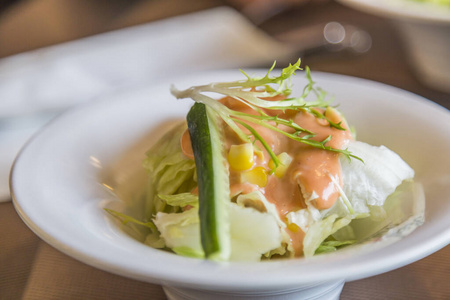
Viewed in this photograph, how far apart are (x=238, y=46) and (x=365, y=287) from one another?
5.92 ft

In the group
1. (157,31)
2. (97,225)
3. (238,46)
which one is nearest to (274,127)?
(97,225)

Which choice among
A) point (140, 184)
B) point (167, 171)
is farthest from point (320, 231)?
point (140, 184)

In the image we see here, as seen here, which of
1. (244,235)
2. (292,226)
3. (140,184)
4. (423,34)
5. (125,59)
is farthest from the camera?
(125,59)

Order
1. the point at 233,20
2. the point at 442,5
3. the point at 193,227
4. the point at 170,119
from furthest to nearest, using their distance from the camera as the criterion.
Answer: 1. the point at 233,20
2. the point at 442,5
3. the point at 170,119
4. the point at 193,227

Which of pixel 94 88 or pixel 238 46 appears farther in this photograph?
pixel 238 46

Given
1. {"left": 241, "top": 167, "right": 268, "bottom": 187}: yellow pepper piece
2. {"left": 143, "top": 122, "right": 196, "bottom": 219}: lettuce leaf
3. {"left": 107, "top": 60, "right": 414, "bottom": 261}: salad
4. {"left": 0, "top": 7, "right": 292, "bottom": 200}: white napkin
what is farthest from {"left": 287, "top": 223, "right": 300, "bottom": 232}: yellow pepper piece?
{"left": 0, "top": 7, "right": 292, "bottom": 200}: white napkin

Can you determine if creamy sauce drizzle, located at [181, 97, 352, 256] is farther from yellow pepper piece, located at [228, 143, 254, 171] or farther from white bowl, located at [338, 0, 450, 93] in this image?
white bowl, located at [338, 0, 450, 93]

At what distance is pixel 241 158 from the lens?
3.87ft

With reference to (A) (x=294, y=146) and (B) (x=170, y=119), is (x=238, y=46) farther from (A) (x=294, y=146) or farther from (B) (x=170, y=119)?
(A) (x=294, y=146)

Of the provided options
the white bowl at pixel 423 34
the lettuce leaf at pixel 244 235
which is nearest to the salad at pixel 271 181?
the lettuce leaf at pixel 244 235

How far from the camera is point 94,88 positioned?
8.01 feet

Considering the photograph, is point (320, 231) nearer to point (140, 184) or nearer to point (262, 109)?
point (262, 109)

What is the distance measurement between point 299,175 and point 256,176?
0.11m

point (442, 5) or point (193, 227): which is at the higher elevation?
point (442, 5)
